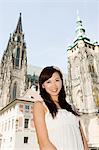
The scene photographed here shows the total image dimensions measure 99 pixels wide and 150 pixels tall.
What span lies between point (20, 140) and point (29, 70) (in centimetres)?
4015

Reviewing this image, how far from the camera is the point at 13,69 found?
49.9 meters

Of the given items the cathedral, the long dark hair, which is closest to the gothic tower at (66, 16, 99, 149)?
the cathedral

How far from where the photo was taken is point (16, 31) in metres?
57.8

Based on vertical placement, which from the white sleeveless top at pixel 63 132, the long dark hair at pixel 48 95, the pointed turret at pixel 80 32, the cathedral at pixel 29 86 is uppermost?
the pointed turret at pixel 80 32

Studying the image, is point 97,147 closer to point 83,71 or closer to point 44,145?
point 83,71

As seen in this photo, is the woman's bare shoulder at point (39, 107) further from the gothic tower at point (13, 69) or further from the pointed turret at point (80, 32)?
the pointed turret at point (80, 32)

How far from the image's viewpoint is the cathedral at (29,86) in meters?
23.8

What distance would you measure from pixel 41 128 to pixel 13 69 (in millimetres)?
48984

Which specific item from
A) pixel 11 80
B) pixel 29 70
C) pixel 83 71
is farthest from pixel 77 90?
pixel 29 70

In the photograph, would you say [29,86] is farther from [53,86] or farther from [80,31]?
[53,86]

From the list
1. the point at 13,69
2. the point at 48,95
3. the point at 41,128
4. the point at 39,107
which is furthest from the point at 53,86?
the point at 13,69

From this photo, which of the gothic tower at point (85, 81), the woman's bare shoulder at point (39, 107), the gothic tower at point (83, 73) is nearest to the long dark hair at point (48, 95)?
the woman's bare shoulder at point (39, 107)

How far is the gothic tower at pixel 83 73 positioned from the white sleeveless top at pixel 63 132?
128 feet

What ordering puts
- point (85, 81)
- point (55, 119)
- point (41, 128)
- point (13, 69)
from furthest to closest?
point (13, 69) → point (85, 81) → point (55, 119) → point (41, 128)
